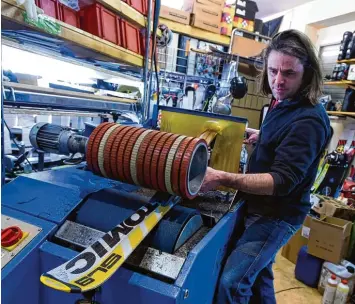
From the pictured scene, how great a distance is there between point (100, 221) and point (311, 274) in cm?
218

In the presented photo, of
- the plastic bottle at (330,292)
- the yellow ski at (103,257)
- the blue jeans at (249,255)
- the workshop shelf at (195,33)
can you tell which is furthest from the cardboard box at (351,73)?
the yellow ski at (103,257)

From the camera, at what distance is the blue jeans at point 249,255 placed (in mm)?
1129

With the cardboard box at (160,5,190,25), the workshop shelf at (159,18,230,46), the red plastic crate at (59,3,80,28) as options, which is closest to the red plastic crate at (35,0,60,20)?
the red plastic crate at (59,3,80,28)

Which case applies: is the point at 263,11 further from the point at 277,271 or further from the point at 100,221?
the point at 100,221

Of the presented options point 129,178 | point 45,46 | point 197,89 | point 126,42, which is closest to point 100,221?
point 129,178

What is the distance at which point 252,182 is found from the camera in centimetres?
109

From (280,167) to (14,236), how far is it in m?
0.97

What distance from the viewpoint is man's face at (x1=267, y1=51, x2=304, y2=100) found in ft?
3.95

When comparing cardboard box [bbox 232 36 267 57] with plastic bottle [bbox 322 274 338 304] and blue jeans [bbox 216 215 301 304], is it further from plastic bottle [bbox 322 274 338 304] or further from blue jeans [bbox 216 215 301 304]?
blue jeans [bbox 216 215 301 304]

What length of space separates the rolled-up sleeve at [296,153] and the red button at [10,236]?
Answer: 919 millimetres

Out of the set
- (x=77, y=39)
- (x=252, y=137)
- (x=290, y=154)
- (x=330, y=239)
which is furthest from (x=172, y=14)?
(x=290, y=154)

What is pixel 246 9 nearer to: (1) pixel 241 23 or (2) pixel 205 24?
(1) pixel 241 23

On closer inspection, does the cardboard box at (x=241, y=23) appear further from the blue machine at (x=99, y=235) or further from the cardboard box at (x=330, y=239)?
the blue machine at (x=99, y=235)

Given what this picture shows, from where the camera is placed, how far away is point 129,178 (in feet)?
3.28
